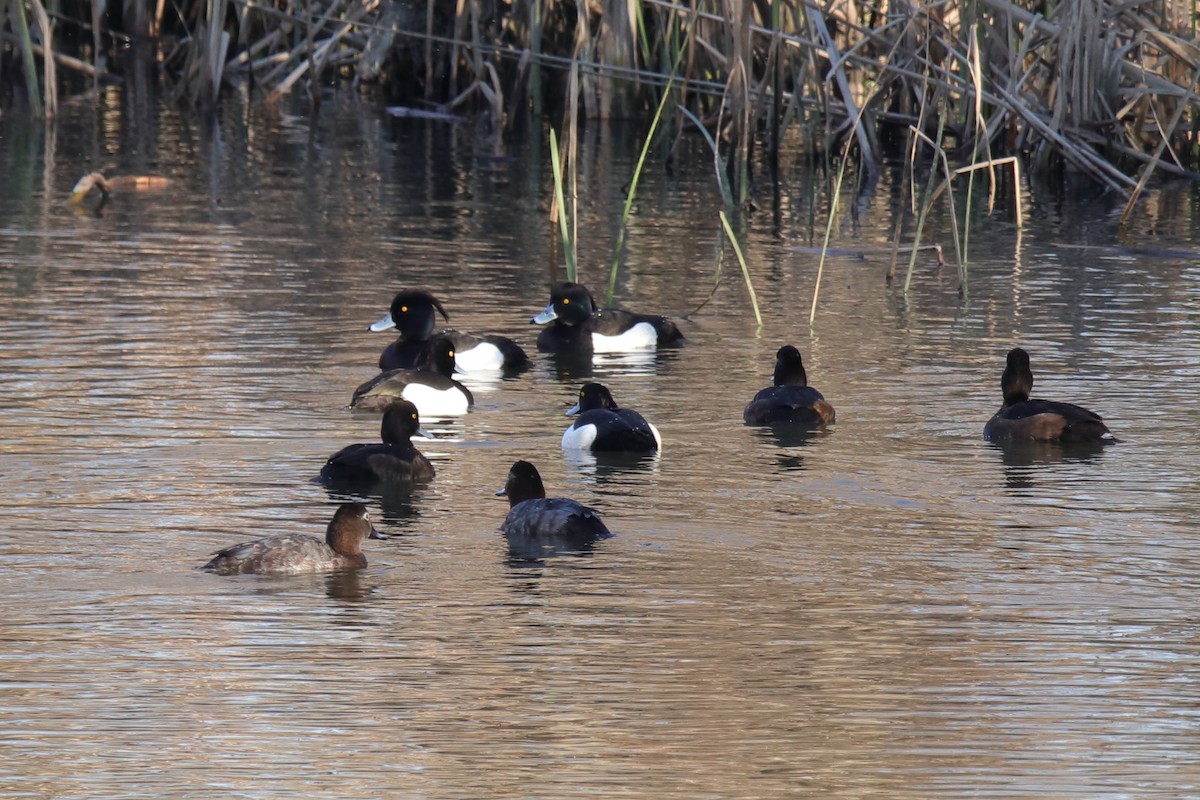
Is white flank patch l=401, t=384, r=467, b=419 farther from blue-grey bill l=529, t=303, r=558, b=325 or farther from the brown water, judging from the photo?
blue-grey bill l=529, t=303, r=558, b=325

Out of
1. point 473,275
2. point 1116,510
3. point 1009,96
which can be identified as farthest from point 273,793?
point 1009,96

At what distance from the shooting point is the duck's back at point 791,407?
11.7 m

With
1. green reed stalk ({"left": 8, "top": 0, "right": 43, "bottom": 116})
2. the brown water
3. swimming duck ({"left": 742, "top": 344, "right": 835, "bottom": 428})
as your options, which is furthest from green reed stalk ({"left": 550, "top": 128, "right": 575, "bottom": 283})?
green reed stalk ({"left": 8, "top": 0, "right": 43, "bottom": 116})

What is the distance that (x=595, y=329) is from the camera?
48.3 ft

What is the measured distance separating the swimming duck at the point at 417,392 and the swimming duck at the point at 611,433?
1.22m

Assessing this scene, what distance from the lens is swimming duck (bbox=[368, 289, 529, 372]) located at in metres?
13.6

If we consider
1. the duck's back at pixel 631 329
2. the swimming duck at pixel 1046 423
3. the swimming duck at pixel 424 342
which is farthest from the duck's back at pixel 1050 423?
the swimming duck at pixel 424 342

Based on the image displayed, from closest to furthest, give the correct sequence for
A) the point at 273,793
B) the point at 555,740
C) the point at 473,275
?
1. the point at 273,793
2. the point at 555,740
3. the point at 473,275

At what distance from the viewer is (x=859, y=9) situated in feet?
85.7

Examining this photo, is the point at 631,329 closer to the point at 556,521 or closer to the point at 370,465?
the point at 370,465

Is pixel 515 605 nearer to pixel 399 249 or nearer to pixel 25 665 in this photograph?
pixel 25 665

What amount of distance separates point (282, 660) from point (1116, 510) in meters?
4.32

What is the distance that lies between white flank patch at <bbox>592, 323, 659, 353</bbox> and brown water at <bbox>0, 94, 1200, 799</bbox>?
0.33m

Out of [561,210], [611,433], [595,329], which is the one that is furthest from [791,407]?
[595,329]
